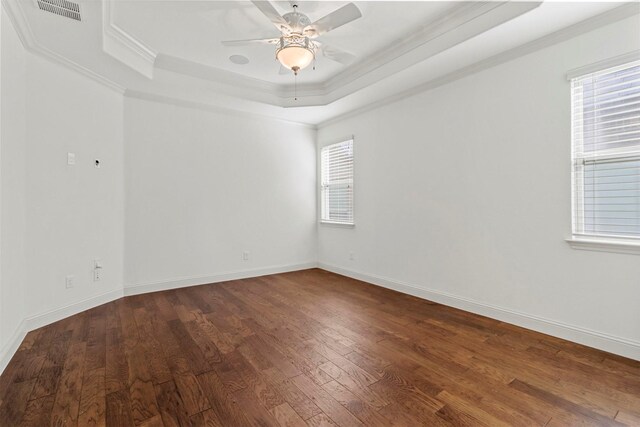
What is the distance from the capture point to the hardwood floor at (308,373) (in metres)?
1.66

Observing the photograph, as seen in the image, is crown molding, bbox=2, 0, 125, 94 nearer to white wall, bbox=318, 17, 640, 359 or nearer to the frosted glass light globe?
the frosted glass light globe

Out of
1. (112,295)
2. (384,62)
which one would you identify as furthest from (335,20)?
(112,295)

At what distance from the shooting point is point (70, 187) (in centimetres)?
320

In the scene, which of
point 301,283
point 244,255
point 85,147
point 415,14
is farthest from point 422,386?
point 85,147

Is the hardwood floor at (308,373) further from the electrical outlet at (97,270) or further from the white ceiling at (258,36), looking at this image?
the white ceiling at (258,36)

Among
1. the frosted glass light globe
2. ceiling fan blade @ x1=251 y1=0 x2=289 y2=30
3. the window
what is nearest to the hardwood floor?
the window

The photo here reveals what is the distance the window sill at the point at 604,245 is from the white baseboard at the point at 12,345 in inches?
180

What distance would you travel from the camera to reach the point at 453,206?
3.44 metres

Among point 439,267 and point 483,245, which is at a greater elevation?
point 483,245

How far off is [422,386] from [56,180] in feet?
12.8

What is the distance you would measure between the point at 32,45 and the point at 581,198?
513 cm

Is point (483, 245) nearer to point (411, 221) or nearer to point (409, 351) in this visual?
point (411, 221)

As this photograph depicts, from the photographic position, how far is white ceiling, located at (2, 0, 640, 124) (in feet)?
8.02

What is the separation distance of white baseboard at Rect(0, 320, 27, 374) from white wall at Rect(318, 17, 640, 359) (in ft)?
12.8
